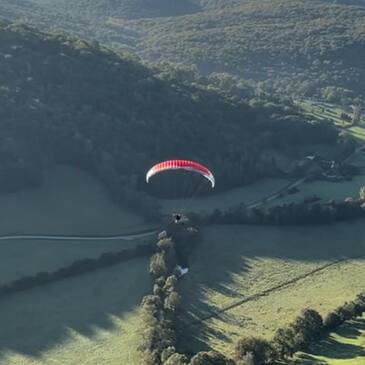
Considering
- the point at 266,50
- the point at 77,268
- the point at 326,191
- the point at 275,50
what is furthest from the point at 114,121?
the point at 275,50

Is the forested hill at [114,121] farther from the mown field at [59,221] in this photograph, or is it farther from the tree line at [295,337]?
the tree line at [295,337]

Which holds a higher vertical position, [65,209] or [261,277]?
[65,209]

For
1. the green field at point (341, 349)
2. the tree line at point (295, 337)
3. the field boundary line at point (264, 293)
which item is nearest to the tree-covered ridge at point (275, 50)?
the field boundary line at point (264, 293)

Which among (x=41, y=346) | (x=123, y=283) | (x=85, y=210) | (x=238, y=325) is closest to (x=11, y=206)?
(x=85, y=210)

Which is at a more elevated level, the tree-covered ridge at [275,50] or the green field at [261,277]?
the tree-covered ridge at [275,50]

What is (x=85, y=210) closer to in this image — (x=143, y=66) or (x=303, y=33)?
(x=143, y=66)

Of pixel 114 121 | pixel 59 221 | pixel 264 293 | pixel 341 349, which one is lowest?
pixel 341 349

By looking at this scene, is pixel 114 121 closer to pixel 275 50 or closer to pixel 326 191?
pixel 326 191
